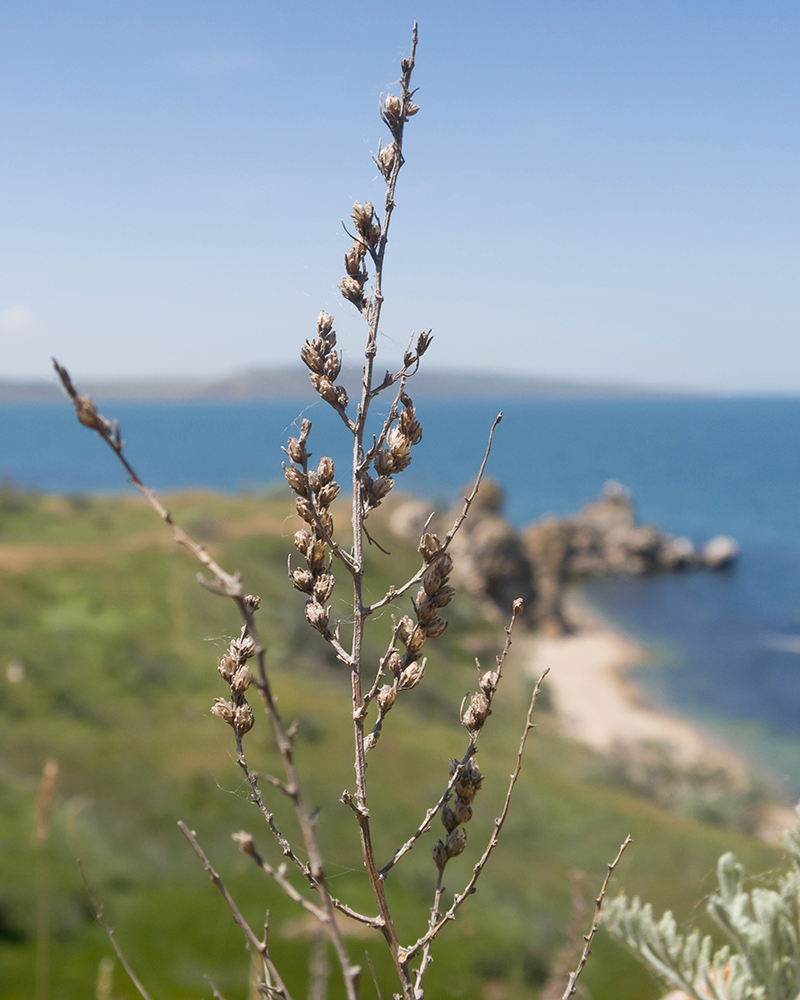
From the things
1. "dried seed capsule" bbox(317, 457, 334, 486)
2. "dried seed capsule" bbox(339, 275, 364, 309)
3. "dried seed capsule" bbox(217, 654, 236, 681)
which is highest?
"dried seed capsule" bbox(339, 275, 364, 309)

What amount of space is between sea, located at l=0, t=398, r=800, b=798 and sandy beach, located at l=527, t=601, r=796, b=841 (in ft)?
3.09

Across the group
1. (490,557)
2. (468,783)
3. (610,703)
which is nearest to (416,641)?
(468,783)

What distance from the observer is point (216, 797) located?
13.7 m

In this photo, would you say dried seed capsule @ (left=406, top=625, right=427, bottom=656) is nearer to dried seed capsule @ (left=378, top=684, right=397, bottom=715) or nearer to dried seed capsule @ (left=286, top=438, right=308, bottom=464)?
dried seed capsule @ (left=378, top=684, right=397, bottom=715)

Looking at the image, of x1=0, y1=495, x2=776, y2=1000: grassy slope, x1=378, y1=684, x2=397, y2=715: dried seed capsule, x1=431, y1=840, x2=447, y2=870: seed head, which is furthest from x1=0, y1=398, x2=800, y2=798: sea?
x1=0, y1=495, x2=776, y2=1000: grassy slope

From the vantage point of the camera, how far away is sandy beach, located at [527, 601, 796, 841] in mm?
28248

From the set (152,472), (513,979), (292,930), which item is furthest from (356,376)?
(152,472)

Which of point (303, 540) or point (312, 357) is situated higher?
point (312, 357)

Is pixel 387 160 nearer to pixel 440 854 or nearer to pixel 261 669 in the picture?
pixel 261 669

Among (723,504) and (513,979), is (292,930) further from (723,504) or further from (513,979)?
(723,504)

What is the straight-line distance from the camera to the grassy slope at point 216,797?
7547 millimetres

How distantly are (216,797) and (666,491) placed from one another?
297 ft

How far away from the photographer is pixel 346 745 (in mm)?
17219

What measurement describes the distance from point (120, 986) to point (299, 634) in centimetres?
1960
